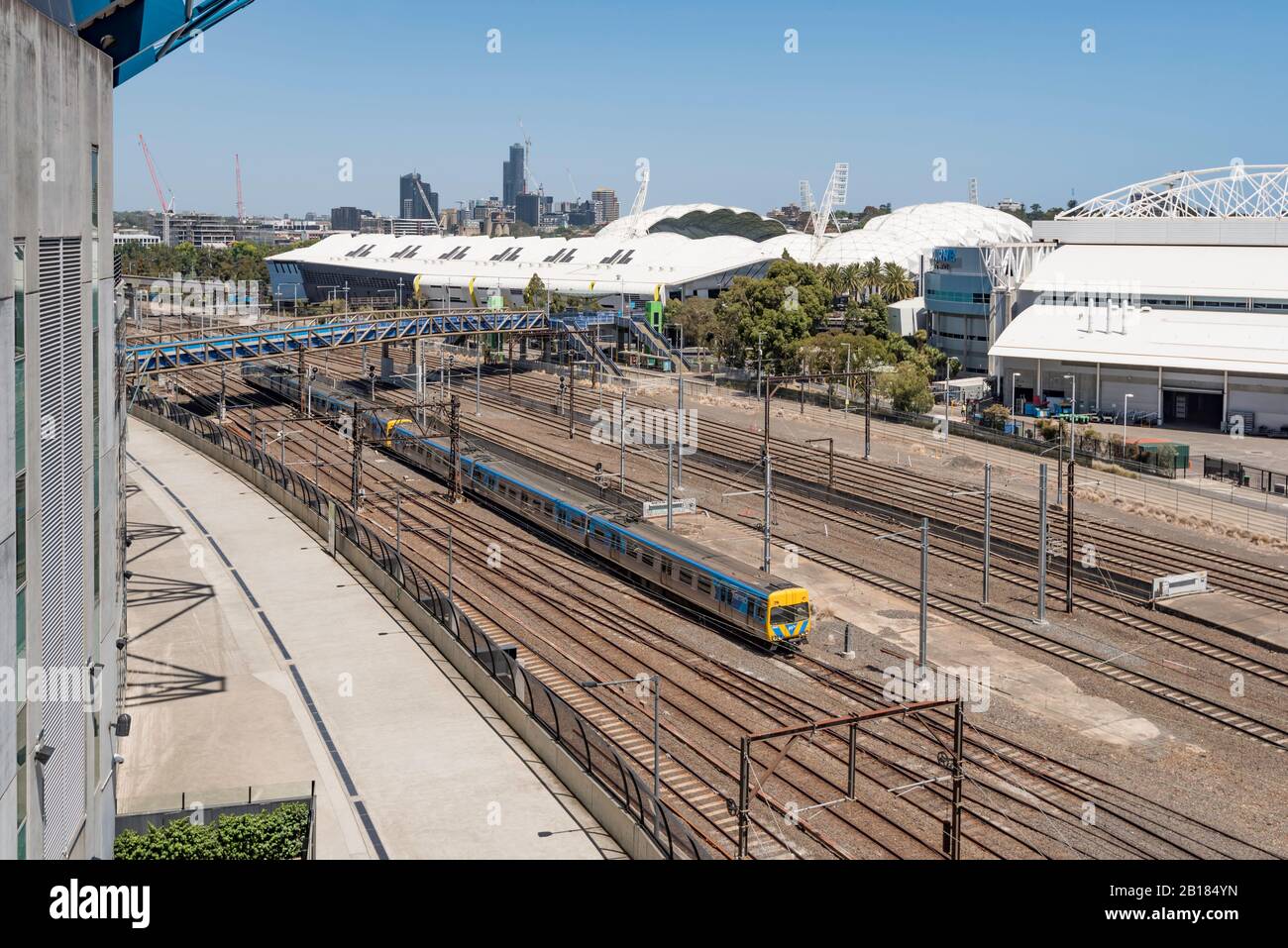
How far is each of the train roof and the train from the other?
4 cm

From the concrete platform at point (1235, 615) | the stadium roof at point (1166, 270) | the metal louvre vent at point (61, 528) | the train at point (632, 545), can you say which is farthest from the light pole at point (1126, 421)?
the metal louvre vent at point (61, 528)

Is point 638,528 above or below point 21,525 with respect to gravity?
below

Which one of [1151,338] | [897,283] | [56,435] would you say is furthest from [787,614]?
[897,283]

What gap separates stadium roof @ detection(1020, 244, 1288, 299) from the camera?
88.1 metres

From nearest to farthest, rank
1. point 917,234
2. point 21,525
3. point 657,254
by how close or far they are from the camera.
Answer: point 21,525 → point 657,254 → point 917,234

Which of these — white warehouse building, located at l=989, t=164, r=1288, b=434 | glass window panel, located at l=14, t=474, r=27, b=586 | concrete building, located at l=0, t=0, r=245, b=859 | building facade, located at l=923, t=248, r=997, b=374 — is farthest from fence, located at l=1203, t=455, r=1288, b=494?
glass window panel, located at l=14, t=474, r=27, b=586

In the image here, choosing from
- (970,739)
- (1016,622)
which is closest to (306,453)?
(1016,622)

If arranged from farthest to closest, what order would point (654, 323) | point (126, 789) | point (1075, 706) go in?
point (654, 323) → point (1075, 706) → point (126, 789)

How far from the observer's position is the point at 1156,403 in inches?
3287

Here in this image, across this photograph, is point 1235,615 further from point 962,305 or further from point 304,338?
point 304,338

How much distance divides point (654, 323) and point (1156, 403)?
2180 inches

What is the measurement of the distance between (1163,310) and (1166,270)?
5744 millimetres

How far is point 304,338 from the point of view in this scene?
88.7 meters

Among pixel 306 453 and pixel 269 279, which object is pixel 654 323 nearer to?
pixel 306 453
